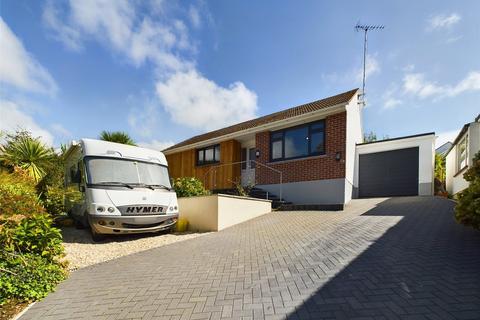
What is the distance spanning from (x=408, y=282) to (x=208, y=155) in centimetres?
1345

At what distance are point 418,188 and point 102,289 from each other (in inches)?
534

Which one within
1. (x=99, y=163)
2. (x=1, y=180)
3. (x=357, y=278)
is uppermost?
(x=99, y=163)

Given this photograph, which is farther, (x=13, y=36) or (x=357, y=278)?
(x=13, y=36)

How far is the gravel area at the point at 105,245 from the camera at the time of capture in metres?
5.62

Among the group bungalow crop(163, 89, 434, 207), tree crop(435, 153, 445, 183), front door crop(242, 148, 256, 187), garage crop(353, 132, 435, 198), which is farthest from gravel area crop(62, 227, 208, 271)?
tree crop(435, 153, 445, 183)

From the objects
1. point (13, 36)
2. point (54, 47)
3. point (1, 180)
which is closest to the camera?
point (13, 36)

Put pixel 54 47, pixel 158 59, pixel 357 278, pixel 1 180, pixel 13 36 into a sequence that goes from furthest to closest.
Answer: pixel 158 59 < pixel 1 180 < pixel 54 47 < pixel 13 36 < pixel 357 278

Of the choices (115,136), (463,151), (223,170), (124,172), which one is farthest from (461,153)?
(115,136)

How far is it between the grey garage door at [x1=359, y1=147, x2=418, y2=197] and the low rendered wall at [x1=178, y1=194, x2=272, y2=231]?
282 inches

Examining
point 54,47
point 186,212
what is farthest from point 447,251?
point 54,47

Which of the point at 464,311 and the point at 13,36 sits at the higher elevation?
the point at 13,36

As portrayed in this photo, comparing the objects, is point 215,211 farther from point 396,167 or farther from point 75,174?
point 396,167

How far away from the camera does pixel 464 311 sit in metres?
2.55

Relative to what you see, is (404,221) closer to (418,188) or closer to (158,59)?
(418,188)
